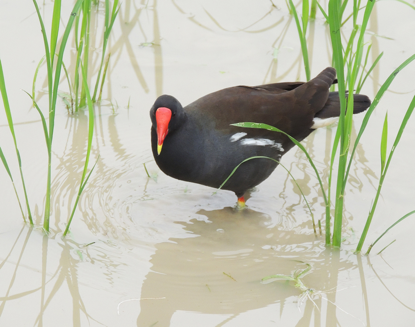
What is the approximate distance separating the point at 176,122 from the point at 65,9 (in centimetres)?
245

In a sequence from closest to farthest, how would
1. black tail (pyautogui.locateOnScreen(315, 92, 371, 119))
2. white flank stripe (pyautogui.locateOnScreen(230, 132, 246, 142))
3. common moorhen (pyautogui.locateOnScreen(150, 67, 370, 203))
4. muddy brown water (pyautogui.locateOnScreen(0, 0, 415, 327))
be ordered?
muddy brown water (pyautogui.locateOnScreen(0, 0, 415, 327)) < common moorhen (pyautogui.locateOnScreen(150, 67, 370, 203)) < white flank stripe (pyautogui.locateOnScreen(230, 132, 246, 142)) < black tail (pyautogui.locateOnScreen(315, 92, 371, 119))

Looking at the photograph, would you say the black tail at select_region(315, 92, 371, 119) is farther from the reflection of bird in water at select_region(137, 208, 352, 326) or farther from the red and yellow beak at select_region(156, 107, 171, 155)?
the red and yellow beak at select_region(156, 107, 171, 155)

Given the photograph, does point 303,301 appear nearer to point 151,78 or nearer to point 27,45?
point 151,78

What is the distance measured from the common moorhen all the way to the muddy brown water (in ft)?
1.03

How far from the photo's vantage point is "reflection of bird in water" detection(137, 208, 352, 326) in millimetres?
2676

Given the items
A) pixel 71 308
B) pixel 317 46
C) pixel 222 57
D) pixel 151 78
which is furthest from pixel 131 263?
pixel 317 46

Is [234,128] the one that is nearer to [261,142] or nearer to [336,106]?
[261,142]

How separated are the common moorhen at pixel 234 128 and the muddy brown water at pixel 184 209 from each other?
32 cm

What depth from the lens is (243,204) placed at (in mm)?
3568

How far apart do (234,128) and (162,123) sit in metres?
0.50

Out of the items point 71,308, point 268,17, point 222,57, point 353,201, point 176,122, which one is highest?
point 268,17

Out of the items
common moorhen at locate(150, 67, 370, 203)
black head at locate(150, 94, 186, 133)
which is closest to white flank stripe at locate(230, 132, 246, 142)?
common moorhen at locate(150, 67, 370, 203)

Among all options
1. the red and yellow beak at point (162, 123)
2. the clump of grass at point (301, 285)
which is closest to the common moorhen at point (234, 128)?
the red and yellow beak at point (162, 123)

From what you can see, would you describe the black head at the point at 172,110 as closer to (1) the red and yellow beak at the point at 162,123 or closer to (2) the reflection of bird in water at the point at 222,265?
(1) the red and yellow beak at the point at 162,123
